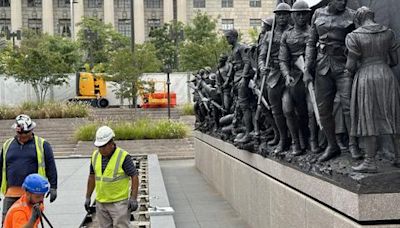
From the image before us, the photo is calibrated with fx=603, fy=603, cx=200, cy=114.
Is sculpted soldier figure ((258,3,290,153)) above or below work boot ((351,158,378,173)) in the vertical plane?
above

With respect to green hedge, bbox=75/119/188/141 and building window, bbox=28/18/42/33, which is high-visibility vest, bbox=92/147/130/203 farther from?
building window, bbox=28/18/42/33

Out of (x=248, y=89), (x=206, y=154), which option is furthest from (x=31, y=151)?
(x=206, y=154)

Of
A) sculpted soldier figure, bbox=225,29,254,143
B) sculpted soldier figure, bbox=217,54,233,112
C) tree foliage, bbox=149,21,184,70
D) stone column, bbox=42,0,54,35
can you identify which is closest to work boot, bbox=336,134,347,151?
sculpted soldier figure, bbox=225,29,254,143

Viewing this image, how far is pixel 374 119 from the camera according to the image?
556 cm

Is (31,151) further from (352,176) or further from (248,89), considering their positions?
(248,89)

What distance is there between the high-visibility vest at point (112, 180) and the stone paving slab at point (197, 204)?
11.7 ft

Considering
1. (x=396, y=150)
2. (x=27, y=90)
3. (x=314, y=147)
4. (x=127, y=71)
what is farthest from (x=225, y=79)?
(x=27, y=90)

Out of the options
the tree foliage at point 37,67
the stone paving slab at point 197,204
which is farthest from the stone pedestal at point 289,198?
the tree foliage at point 37,67

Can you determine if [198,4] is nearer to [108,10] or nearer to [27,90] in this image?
[108,10]

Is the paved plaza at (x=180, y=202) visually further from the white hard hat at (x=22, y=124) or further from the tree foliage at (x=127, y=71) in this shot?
the tree foliage at (x=127, y=71)

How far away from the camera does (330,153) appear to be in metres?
6.72

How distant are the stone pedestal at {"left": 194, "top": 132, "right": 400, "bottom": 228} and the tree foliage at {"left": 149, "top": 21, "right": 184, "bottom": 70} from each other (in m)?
51.5

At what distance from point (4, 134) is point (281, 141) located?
80.4ft

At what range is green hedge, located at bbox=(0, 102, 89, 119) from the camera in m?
32.6
